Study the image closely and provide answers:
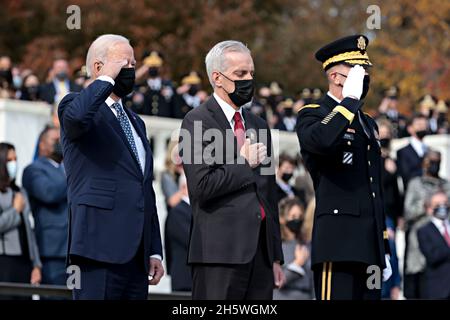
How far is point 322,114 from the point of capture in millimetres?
8406

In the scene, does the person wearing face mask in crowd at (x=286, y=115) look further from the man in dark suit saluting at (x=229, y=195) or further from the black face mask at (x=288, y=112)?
the man in dark suit saluting at (x=229, y=195)

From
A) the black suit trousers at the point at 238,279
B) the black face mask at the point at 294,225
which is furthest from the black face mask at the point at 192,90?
the black suit trousers at the point at 238,279

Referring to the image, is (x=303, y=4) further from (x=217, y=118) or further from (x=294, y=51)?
(x=217, y=118)

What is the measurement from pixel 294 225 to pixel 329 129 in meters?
4.40

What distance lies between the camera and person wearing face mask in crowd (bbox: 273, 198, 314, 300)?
11883 millimetres

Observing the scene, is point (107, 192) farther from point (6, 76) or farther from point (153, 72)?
point (153, 72)

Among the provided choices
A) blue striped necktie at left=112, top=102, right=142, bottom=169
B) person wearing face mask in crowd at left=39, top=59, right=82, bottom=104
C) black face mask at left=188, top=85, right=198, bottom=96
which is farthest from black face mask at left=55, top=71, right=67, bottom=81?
blue striped necktie at left=112, top=102, right=142, bottom=169

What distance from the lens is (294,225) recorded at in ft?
40.7

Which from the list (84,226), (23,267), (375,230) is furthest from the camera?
(23,267)

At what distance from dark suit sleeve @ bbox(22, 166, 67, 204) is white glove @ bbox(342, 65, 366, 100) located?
425cm

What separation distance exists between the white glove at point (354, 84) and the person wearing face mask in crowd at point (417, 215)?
572 centimetres

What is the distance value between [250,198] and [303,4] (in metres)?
27.8

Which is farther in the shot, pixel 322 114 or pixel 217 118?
pixel 322 114

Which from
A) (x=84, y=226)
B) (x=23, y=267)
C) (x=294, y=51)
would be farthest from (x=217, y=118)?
(x=294, y=51)
